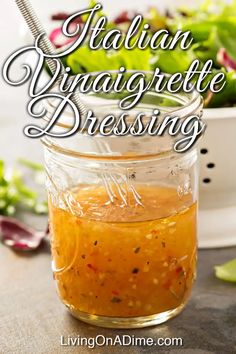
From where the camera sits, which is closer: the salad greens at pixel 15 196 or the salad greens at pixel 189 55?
the salad greens at pixel 189 55

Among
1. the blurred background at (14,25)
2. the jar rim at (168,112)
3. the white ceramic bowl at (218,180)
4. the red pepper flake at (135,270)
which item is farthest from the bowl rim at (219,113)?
the blurred background at (14,25)

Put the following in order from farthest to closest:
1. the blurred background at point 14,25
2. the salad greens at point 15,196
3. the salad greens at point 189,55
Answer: the blurred background at point 14,25 → the salad greens at point 15,196 → the salad greens at point 189,55

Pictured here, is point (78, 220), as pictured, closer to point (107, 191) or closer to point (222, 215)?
point (107, 191)

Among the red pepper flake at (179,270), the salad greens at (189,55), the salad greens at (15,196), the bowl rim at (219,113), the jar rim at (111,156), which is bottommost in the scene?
the salad greens at (15,196)

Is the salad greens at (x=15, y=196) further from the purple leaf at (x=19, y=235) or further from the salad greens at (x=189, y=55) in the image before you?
the salad greens at (x=189, y=55)

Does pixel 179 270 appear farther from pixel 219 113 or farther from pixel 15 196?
pixel 15 196

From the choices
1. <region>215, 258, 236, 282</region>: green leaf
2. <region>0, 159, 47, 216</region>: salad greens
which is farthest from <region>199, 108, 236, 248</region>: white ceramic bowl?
<region>0, 159, 47, 216</region>: salad greens
